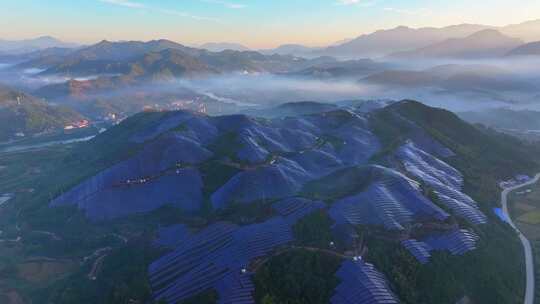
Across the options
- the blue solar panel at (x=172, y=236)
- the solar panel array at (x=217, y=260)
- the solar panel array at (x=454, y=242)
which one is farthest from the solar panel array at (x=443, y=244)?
the blue solar panel at (x=172, y=236)

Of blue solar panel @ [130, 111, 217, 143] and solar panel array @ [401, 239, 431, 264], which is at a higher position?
blue solar panel @ [130, 111, 217, 143]

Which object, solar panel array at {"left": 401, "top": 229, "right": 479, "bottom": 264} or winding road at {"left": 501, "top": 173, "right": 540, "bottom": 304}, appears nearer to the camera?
winding road at {"left": 501, "top": 173, "right": 540, "bottom": 304}

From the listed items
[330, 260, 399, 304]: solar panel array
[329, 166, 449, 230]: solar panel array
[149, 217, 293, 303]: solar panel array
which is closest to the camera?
[330, 260, 399, 304]: solar panel array

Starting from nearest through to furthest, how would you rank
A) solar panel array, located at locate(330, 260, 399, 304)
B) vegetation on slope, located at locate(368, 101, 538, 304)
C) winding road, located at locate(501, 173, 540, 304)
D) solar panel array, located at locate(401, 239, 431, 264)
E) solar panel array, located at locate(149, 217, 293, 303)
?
solar panel array, located at locate(330, 260, 399, 304), solar panel array, located at locate(149, 217, 293, 303), vegetation on slope, located at locate(368, 101, 538, 304), solar panel array, located at locate(401, 239, 431, 264), winding road, located at locate(501, 173, 540, 304)

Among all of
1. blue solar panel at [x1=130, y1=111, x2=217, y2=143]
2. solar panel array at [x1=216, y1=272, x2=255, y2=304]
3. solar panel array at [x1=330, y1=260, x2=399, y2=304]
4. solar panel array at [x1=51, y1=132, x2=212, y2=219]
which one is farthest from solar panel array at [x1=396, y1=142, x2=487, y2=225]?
blue solar panel at [x1=130, y1=111, x2=217, y2=143]

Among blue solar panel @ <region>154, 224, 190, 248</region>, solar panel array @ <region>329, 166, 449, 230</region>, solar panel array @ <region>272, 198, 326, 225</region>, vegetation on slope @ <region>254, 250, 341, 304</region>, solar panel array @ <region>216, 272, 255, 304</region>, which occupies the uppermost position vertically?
solar panel array @ <region>329, 166, 449, 230</region>

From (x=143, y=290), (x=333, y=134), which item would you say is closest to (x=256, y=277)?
(x=143, y=290)

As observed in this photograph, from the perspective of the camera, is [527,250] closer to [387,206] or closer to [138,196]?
[387,206]

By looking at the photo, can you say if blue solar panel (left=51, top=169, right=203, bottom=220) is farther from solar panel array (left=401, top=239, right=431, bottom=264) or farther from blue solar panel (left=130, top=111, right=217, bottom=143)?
solar panel array (left=401, top=239, right=431, bottom=264)
